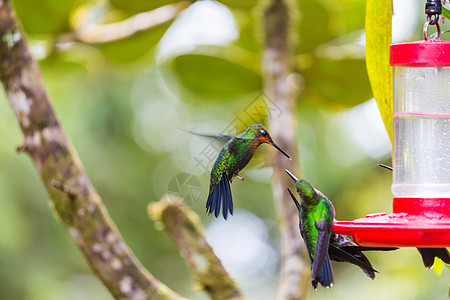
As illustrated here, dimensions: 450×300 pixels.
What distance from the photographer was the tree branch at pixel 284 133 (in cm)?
173

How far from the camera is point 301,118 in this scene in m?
6.98

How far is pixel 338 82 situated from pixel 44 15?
1040mm

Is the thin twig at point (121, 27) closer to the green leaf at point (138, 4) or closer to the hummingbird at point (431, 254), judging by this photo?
the green leaf at point (138, 4)

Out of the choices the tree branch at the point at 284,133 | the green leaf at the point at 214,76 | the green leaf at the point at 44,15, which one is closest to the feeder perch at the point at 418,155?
the tree branch at the point at 284,133

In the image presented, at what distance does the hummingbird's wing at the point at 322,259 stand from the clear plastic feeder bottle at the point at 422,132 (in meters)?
0.26

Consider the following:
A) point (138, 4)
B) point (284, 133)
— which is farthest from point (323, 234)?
point (138, 4)

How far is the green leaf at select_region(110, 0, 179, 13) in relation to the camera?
190 centimetres

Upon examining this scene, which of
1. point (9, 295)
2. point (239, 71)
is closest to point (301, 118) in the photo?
point (9, 295)

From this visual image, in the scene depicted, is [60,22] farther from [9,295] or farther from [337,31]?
[9,295]

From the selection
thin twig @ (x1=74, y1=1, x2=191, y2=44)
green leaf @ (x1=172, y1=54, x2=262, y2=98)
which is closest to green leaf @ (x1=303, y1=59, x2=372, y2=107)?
green leaf @ (x1=172, y1=54, x2=262, y2=98)

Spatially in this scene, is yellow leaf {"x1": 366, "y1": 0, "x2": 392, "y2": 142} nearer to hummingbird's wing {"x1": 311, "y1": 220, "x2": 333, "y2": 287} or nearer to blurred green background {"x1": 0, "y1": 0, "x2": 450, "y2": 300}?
hummingbird's wing {"x1": 311, "y1": 220, "x2": 333, "y2": 287}

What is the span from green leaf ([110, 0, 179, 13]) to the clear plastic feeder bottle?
925 mm

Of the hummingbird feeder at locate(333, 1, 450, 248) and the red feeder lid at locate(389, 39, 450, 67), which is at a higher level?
the red feeder lid at locate(389, 39, 450, 67)

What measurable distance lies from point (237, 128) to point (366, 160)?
585cm
